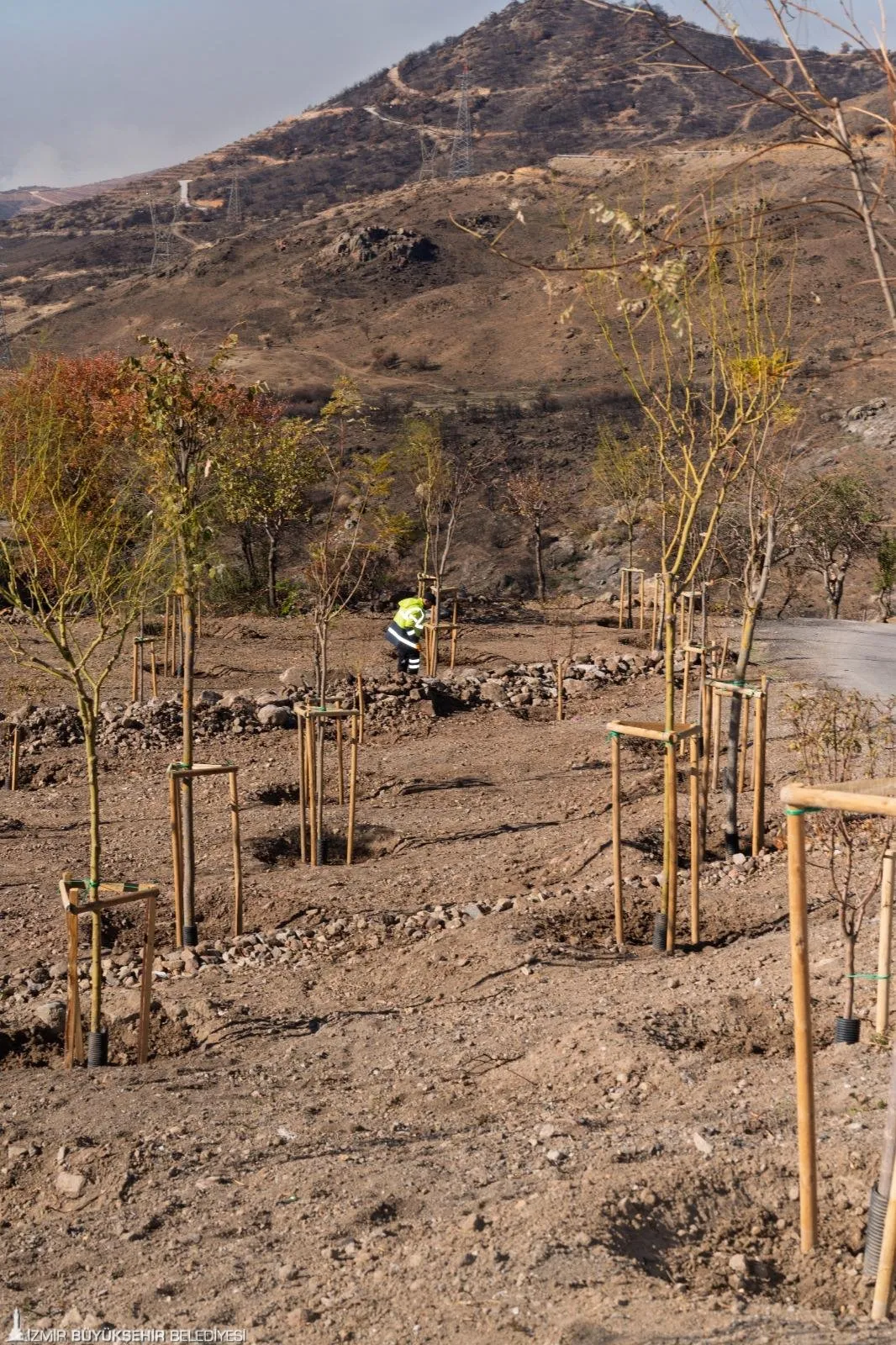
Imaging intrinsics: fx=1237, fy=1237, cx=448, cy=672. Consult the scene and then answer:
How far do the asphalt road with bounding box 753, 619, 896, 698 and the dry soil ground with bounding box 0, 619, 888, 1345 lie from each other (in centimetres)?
944

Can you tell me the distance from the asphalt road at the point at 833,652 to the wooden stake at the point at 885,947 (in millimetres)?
11070

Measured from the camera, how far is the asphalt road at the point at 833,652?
1914 cm

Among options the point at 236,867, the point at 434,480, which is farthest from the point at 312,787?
the point at 434,480

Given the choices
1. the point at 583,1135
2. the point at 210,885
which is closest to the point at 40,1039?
the point at 210,885

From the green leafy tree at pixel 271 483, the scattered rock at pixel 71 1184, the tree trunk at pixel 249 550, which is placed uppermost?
the green leafy tree at pixel 271 483

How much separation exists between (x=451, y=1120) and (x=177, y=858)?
10.6ft

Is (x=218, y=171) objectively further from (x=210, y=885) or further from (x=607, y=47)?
(x=210, y=885)

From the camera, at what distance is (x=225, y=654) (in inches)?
843

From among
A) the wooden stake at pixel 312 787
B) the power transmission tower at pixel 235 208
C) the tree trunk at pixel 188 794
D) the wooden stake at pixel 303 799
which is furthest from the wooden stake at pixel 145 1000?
the power transmission tower at pixel 235 208

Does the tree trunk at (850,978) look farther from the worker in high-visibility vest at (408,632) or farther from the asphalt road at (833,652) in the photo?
the worker in high-visibility vest at (408,632)

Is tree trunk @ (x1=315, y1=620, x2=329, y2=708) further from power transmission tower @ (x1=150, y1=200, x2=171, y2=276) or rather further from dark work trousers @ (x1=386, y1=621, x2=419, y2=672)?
power transmission tower @ (x1=150, y1=200, x2=171, y2=276)

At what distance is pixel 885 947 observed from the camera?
6.23 meters

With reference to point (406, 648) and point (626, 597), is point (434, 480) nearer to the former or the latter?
point (626, 597)

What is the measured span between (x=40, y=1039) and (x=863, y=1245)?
16.5 ft
